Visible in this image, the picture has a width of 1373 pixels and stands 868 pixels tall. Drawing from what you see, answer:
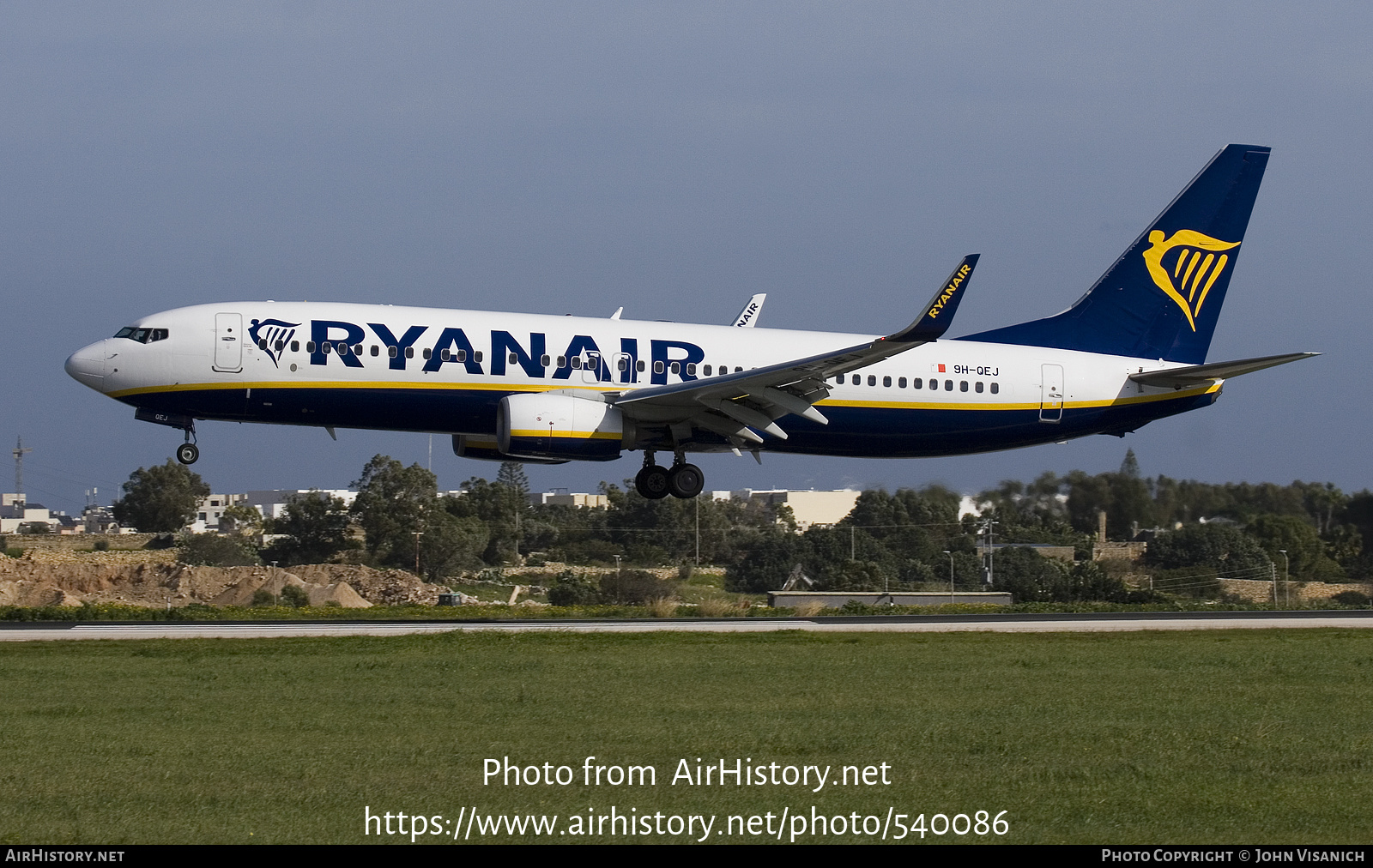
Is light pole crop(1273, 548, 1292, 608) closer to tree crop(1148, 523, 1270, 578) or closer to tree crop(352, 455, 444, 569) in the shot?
tree crop(1148, 523, 1270, 578)

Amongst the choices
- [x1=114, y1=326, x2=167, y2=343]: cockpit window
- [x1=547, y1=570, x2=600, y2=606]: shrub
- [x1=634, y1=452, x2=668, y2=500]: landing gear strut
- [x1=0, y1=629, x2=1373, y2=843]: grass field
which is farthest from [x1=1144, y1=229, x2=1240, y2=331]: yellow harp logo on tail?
[x1=114, y1=326, x2=167, y2=343]: cockpit window

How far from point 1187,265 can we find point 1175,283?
0.69 meters

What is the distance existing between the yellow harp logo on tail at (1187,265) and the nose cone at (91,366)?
25.1 meters

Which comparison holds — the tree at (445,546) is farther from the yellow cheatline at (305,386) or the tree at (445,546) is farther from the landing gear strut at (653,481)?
the yellow cheatline at (305,386)

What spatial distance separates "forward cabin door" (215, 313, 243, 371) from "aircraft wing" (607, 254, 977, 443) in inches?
310

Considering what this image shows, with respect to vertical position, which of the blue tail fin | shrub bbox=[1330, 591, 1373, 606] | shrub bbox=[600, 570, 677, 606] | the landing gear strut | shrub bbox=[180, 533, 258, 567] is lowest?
shrub bbox=[1330, 591, 1373, 606]

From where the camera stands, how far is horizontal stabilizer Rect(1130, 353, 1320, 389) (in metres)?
31.3

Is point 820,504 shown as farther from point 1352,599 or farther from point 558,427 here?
point 558,427

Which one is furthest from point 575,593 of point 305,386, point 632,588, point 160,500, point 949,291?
point 160,500

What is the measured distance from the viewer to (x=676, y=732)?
57.2 feet

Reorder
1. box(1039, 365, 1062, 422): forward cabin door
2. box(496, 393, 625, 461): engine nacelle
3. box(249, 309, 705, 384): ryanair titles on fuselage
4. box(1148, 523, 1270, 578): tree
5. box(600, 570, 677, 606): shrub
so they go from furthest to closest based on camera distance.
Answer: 1. box(1148, 523, 1270, 578): tree
2. box(600, 570, 677, 606): shrub
3. box(1039, 365, 1062, 422): forward cabin door
4. box(249, 309, 705, 384): ryanair titles on fuselage
5. box(496, 393, 625, 461): engine nacelle

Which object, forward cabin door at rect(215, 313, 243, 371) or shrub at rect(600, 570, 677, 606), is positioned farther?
shrub at rect(600, 570, 677, 606)

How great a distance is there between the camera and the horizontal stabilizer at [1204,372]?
3127 centimetres

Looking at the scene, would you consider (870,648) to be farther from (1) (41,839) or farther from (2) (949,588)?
(2) (949,588)
